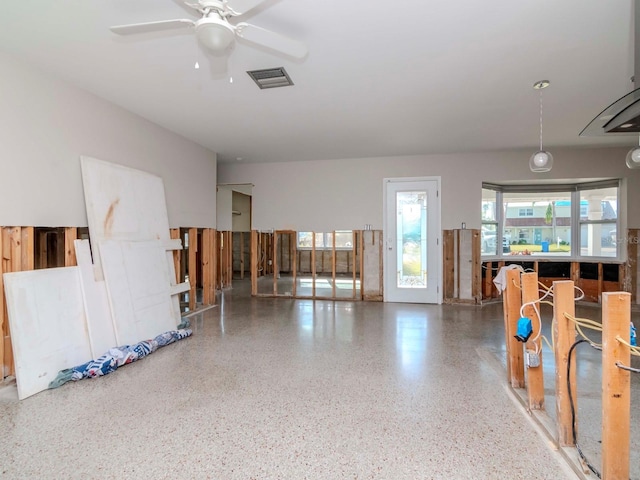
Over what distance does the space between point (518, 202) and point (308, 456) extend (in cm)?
645

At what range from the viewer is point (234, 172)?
6812mm

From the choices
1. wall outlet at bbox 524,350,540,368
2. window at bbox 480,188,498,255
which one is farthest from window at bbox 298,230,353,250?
wall outlet at bbox 524,350,540,368

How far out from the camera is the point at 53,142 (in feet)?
10.2

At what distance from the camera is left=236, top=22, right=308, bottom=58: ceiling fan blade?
6.24 feet

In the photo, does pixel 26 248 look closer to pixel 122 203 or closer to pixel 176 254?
pixel 122 203

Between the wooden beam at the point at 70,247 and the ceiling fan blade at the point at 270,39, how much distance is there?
260 centimetres

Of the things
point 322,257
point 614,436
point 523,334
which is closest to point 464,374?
point 523,334

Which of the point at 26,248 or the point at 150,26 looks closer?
the point at 150,26

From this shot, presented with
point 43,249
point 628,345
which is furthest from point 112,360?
point 628,345

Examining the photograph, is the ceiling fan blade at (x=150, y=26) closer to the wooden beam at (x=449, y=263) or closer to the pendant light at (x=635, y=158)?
the pendant light at (x=635, y=158)

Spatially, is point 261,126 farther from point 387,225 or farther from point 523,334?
point 523,334

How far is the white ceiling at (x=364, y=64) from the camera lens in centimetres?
218

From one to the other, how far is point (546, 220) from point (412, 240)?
2761mm

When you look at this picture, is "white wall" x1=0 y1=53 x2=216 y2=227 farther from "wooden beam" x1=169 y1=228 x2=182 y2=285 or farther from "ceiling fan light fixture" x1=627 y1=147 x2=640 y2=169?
"ceiling fan light fixture" x1=627 y1=147 x2=640 y2=169
